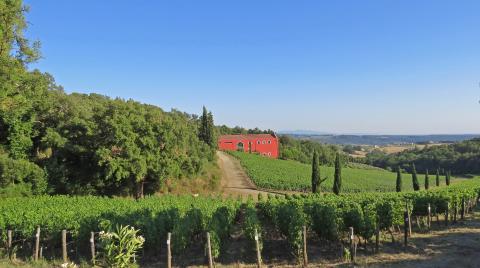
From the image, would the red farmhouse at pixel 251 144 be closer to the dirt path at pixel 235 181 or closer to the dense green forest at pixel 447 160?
the dirt path at pixel 235 181

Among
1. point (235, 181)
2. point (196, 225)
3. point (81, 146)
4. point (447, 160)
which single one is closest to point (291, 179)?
point (235, 181)

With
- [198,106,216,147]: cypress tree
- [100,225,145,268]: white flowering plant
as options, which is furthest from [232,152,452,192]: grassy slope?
[100,225,145,268]: white flowering plant

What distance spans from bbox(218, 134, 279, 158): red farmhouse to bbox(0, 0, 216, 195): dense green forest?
51875mm

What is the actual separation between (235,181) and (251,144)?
3587 cm

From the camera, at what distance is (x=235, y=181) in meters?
55.8

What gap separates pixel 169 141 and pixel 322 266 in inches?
924

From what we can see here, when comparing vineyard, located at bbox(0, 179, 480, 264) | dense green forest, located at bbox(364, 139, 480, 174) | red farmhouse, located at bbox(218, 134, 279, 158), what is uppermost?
red farmhouse, located at bbox(218, 134, 279, 158)

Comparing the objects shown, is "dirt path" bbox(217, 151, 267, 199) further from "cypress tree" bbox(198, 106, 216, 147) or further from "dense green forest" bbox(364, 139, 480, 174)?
"dense green forest" bbox(364, 139, 480, 174)

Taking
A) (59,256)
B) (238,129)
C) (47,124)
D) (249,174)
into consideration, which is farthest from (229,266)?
(238,129)

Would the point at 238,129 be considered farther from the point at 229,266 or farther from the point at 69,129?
the point at 229,266

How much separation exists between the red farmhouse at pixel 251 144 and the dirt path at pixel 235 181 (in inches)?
686

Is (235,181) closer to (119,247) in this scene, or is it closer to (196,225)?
(196,225)

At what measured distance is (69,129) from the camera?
35344 millimetres

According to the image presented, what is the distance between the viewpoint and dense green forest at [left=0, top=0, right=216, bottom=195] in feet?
103
